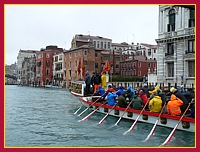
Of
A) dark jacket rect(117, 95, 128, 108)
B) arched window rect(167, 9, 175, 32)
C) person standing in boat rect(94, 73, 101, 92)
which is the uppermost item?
arched window rect(167, 9, 175, 32)

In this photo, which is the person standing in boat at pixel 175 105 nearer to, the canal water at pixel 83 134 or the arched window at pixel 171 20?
the canal water at pixel 83 134

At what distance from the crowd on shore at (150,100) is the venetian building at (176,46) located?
8.08 meters

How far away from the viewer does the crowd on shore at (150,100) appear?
32.6 feet

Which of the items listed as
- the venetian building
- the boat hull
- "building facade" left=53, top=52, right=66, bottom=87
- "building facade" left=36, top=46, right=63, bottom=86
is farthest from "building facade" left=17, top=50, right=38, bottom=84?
the boat hull

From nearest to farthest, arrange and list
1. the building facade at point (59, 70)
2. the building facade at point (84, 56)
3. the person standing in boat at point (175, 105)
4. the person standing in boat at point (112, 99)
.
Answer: the person standing in boat at point (175, 105) → the person standing in boat at point (112, 99) → the building facade at point (84, 56) → the building facade at point (59, 70)

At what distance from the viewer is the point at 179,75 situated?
22875 mm

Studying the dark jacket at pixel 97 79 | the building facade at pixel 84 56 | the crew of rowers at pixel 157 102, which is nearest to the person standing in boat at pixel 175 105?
the crew of rowers at pixel 157 102

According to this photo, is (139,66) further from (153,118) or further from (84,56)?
(153,118)

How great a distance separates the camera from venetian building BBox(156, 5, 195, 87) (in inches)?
869

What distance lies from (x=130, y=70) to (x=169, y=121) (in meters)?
37.1

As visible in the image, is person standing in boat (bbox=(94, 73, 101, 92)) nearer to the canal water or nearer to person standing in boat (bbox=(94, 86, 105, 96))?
person standing in boat (bbox=(94, 86, 105, 96))

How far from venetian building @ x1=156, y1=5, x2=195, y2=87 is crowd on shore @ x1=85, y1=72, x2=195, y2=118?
808 cm

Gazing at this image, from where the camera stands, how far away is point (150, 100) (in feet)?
36.9

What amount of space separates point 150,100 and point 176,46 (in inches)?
525
